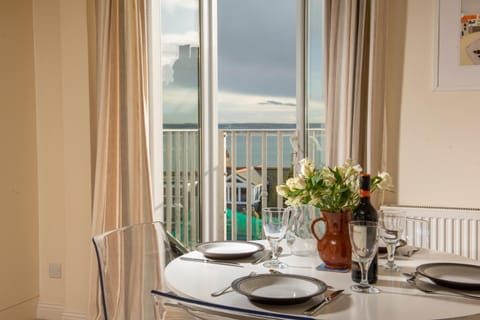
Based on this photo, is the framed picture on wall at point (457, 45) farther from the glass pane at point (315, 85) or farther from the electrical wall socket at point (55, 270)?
the electrical wall socket at point (55, 270)

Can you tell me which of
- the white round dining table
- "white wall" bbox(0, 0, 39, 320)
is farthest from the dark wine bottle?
"white wall" bbox(0, 0, 39, 320)

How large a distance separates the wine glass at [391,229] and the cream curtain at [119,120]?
1.75 m

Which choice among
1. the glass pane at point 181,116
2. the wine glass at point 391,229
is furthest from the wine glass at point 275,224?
the glass pane at point 181,116

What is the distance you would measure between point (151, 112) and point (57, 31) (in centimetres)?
79

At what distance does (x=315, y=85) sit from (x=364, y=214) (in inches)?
76.4

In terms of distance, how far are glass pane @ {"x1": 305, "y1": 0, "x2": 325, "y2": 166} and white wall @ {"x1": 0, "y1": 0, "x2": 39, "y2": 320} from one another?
5.88 ft

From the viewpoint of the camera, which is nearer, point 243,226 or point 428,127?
point 428,127

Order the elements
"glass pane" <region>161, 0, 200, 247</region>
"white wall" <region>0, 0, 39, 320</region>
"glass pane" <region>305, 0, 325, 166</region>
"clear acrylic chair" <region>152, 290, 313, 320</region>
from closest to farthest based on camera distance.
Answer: "clear acrylic chair" <region>152, 290, 313, 320</region>
"white wall" <region>0, 0, 39, 320</region>
"glass pane" <region>305, 0, 325, 166</region>
"glass pane" <region>161, 0, 200, 247</region>

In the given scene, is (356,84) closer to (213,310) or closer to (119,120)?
(119,120)

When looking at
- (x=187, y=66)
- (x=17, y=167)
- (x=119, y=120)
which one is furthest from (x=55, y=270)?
(x=187, y=66)

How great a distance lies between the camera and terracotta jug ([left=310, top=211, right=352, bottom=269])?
1736 millimetres

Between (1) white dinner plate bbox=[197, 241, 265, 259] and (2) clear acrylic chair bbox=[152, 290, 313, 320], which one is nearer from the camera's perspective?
(2) clear acrylic chair bbox=[152, 290, 313, 320]

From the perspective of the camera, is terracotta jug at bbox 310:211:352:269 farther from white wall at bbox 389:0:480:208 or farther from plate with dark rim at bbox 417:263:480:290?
white wall at bbox 389:0:480:208

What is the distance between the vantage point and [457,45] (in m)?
3.05
